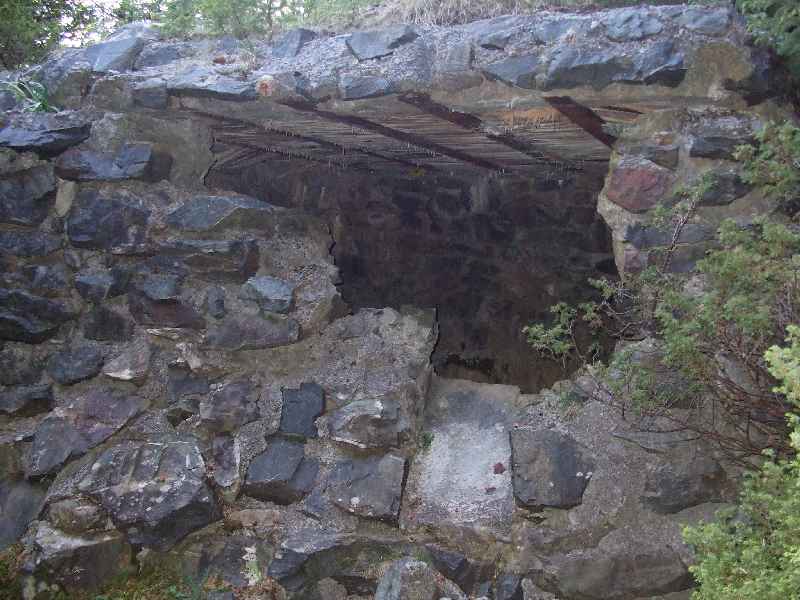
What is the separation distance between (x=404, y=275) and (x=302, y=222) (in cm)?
226

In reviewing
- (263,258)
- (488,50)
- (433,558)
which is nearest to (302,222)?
(263,258)

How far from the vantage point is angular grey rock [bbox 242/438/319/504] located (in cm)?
264

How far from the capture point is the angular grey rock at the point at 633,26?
2.30m

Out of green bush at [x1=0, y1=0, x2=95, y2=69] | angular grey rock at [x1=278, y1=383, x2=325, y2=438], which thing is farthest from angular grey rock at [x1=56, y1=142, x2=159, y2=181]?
angular grey rock at [x1=278, y1=383, x2=325, y2=438]

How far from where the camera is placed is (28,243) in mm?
2969

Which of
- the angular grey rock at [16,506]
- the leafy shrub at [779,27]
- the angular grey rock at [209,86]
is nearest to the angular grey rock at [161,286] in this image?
the angular grey rock at [209,86]

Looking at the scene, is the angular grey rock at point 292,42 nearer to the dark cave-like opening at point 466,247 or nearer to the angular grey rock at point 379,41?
the angular grey rock at point 379,41

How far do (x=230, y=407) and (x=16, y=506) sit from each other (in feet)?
2.96

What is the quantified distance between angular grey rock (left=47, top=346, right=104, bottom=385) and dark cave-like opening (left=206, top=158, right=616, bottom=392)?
1.81 meters

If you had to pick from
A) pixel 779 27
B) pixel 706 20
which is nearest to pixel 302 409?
pixel 706 20

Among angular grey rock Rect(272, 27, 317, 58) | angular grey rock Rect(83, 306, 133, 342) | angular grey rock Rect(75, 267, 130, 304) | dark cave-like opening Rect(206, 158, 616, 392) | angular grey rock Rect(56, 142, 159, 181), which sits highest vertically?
angular grey rock Rect(272, 27, 317, 58)

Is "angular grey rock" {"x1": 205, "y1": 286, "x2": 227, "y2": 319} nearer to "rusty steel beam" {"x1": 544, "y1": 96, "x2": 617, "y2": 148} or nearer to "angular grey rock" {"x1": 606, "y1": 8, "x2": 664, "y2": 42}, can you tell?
"rusty steel beam" {"x1": 544, "y1": 96, "x2": 617, "y2": 148}

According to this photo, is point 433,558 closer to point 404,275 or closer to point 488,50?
point 488,50

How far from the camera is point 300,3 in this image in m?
3.29
